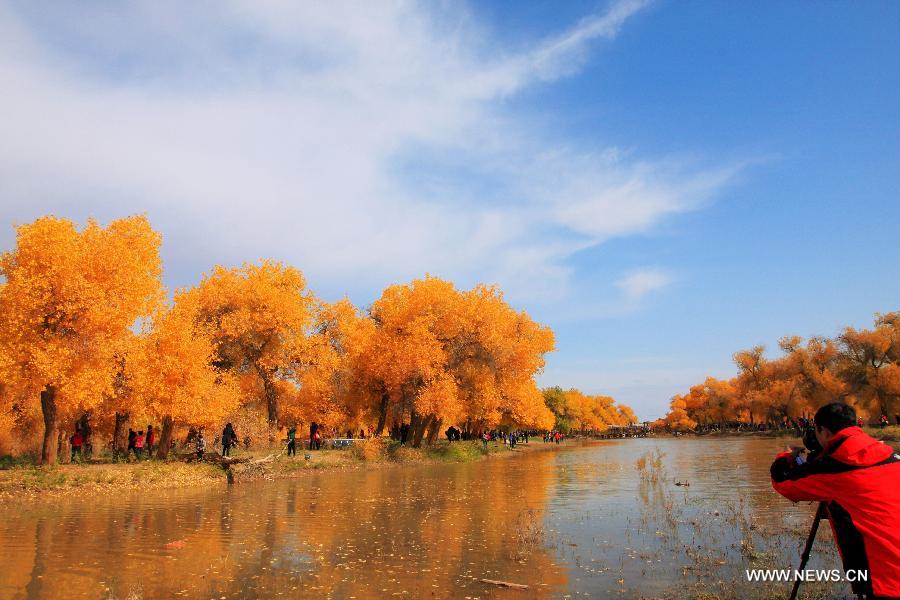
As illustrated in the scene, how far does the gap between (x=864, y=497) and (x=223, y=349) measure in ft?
152

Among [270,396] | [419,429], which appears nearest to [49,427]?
[270,396]

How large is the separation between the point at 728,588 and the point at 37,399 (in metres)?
39.0

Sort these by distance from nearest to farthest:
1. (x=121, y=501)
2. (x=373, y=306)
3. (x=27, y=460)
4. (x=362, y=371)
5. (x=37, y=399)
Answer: (x=121, y=501)
(x=27, y=460)
(x=37, y=399)
(x=362, y=371)
(x=373, y=306)

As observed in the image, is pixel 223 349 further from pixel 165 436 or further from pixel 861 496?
pixel 861 496

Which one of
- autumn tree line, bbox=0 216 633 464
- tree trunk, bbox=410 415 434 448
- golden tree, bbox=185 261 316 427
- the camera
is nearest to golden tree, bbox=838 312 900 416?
autumn tree line, bbox=0 216 633 464

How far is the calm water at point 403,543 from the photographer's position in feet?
36.1

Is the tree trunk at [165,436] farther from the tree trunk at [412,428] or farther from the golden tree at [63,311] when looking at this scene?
the tree trunk at [412,428]

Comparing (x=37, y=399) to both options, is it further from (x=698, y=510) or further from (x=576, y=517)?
(x=698, y=510)

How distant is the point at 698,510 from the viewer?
18.8m

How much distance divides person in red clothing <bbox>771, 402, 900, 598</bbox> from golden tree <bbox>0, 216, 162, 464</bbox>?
28.7 metres

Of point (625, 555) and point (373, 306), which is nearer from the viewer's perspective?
point (625, 555)

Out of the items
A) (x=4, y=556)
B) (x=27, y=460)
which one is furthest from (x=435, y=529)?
(x=27, y=460)

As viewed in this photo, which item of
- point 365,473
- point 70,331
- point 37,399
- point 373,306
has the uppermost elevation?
point 373,306

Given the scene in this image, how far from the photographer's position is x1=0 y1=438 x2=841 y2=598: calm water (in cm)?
1101
